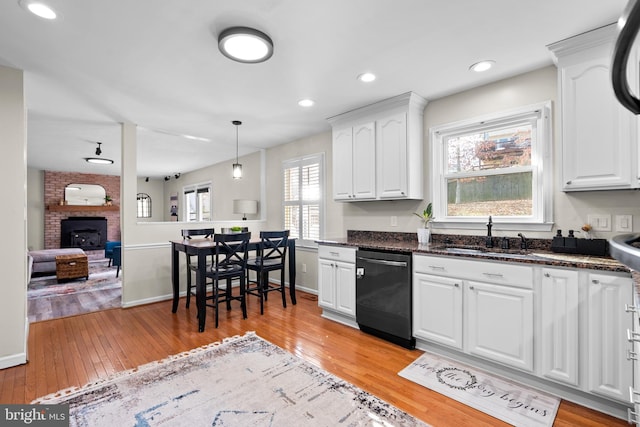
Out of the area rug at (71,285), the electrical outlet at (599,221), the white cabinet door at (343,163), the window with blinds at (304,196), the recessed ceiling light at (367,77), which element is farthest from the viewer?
the area rug at (71,285)

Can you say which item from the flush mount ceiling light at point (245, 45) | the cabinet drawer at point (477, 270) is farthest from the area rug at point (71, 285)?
the cabinet drawer at point (477, 270)

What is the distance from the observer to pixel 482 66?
259 cm

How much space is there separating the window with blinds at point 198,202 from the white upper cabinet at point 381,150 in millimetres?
4983

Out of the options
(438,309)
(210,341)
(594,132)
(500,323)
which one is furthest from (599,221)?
(210,341)

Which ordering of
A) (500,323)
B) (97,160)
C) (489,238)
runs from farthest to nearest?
(97,160), (489,238), (500,323)

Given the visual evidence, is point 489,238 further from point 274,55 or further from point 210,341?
point 210,341

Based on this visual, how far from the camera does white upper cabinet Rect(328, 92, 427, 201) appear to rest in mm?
3230

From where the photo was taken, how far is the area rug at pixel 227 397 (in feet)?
6.15

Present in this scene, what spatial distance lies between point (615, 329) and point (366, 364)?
162cm

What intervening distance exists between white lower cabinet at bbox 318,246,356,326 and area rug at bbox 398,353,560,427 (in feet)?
3.08

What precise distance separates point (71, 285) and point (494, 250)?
6460mm

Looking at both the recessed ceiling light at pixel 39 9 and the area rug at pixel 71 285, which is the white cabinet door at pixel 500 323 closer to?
the recessed ceiling light at pixel 39 9

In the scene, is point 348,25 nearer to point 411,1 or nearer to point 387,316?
point 411,1

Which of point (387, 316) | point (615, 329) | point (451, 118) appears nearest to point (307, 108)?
point (451, 118)
